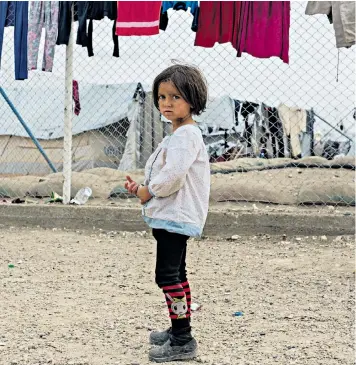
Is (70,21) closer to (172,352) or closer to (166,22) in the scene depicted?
(166,22)

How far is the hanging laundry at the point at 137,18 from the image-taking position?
19.7 ft

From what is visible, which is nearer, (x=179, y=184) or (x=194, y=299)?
(x=179, y=184)

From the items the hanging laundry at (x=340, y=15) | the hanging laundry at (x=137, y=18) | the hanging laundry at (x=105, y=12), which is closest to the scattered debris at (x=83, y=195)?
the hanging laundry at (x=105, y=12)

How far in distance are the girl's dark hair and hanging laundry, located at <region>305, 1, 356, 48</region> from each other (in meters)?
3.28

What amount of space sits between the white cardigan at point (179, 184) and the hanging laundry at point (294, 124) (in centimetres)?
838

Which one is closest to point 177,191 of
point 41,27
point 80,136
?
point 41,27

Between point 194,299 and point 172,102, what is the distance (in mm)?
1394

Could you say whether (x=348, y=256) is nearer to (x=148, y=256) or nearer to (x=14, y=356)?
(x=148, y=256)

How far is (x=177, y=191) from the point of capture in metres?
2.52

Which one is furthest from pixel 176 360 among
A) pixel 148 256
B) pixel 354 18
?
pixel 354 18

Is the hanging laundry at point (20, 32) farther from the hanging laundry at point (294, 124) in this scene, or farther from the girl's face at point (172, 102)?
the hanging laundry at point (294, 124)

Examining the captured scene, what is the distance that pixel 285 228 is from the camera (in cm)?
542

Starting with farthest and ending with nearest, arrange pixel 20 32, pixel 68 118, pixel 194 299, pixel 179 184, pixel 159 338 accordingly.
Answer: pixel 20 32 < pixel 68 118 < pixel 194 299 < pixel 159 338 < pixel 179 184

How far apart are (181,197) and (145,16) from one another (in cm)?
388
